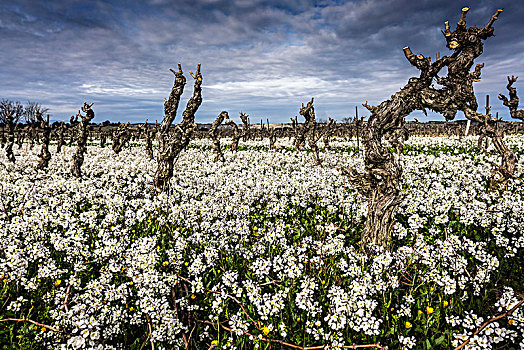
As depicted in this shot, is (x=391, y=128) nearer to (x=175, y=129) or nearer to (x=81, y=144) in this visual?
(x=175, y=129)

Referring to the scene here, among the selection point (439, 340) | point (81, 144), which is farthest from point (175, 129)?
point (439, 340)

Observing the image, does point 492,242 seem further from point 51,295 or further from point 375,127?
point 51,295

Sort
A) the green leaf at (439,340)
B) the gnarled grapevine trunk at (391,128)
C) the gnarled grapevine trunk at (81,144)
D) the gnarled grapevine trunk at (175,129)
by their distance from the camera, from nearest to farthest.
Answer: the green leaf at (439,340), the gnarled grapevine trunk at (391,128), the gnarled grapevine trunk at (175,129), the gnarled grapevine trunk at (81,144)

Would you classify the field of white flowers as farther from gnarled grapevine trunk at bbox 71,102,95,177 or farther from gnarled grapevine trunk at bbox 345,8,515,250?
gnarled grapevine trunk at bbox 71,102,95,177

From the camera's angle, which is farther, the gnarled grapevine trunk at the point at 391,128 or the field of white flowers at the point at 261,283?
the gnarled grapevine trunk at the point at 391,128

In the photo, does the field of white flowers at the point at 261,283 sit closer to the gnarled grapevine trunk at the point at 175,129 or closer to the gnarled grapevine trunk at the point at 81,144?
the gnarled grapevine trunk at the point at 175,129

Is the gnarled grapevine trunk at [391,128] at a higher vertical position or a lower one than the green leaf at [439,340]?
higher

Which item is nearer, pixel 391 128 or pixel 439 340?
pixel 439 340

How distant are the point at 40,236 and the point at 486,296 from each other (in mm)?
10077

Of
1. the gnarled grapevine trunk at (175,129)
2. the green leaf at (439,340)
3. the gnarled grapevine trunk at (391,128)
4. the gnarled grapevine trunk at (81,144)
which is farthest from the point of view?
the gnarled grapevine trunk at (81,144)

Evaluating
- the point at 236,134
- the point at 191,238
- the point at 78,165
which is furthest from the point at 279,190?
the point at 236,134

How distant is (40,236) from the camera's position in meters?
7.37

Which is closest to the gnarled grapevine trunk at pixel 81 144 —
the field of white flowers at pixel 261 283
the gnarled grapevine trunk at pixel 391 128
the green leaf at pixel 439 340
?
the field of white flowers at pixel 261 283

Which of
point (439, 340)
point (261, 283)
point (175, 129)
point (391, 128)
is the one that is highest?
point (175, 129)
